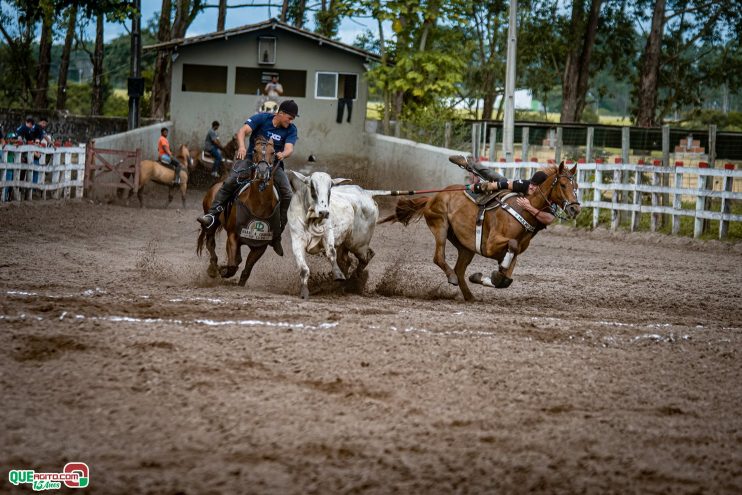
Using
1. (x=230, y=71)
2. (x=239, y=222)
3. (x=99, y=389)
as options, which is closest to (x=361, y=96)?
(x=230, y=71)

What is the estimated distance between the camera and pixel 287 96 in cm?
3897

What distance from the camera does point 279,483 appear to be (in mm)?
5000

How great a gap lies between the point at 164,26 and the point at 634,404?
133ft

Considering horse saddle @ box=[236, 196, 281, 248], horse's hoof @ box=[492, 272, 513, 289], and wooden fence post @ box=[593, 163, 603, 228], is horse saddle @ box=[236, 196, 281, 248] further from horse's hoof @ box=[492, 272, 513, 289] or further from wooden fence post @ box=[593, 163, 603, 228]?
wooden fence post @ box=[593, 163, 603, 228]

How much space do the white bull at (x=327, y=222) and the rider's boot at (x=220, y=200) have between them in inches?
28.0

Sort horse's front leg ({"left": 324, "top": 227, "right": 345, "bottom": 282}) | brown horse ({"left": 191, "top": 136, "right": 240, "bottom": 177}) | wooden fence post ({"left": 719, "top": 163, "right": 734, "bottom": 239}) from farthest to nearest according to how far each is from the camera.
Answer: brown horse ({"left": 191, "top": 136, "right": 240, "bottom": 177}) < wooden fence post ({"left": 719, "top": 163, "right": 734, "bottom": 239}) < horse's front leg ({"left": 324, "top": 227, "right": 345, "bottom": 282})

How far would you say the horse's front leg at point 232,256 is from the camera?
1161 centimetres

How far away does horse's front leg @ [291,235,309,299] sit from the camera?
1078 centimetres

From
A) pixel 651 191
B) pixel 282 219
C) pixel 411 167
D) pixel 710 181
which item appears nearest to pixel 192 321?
pixel 282 219

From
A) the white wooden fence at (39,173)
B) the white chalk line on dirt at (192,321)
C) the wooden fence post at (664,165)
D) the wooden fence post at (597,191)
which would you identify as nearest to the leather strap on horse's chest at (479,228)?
the white chalk line on dirt at (192,321)

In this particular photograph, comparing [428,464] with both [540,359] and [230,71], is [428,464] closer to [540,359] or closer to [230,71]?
[540,359]

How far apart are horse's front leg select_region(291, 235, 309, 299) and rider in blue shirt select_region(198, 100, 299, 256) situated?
1.62 feet

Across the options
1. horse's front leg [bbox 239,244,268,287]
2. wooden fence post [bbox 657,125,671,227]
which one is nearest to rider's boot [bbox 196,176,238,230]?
horse's front leg [bbox 239,244,268,287]

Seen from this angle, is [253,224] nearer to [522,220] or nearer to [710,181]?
[522,220]
